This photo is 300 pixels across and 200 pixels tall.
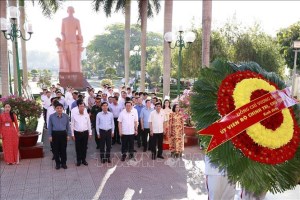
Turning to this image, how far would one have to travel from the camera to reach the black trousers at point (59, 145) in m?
6.46

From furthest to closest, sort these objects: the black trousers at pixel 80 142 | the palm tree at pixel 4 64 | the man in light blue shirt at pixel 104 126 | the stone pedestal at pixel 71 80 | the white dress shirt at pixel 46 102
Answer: the stone pedestal at pixel 71 80 < the palm tree at pixel 4 64 < the white dress shirt at pixel 46 102 < the man in light blue shirt at pixel 104 126 < the black trousers at pixel 80 142

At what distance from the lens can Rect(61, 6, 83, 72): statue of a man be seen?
20328 millimetres

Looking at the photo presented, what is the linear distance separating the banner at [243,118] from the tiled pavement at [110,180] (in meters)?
2.91

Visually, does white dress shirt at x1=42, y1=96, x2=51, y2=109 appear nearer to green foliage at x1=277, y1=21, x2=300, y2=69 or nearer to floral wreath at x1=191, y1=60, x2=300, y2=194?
floral wreath at x1=191, y1=60, x2=300, y2=194

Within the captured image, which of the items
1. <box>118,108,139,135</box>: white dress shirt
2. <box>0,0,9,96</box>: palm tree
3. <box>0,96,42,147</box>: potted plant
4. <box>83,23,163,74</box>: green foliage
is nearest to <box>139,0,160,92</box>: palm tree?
<box>0,0,9,96</box>: palm tree

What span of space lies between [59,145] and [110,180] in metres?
1.48

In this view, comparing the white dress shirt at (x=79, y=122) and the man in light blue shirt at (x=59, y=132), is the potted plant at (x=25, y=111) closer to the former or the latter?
the man in light blue shirt at (x=59, y=132)

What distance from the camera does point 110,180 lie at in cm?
588

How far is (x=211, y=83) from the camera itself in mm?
2082

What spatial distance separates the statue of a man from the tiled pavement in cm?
1469

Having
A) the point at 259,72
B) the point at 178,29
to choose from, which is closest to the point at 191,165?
the point at 259,72

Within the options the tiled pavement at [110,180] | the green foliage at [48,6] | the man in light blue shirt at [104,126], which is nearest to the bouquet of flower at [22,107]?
the tiled pavement at [110,180]

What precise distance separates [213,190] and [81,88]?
17.7m

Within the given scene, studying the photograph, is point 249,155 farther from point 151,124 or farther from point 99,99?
point 99,99
